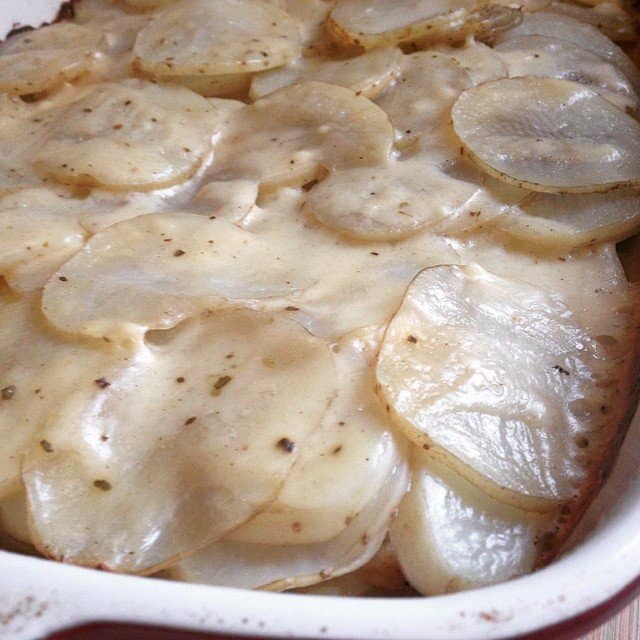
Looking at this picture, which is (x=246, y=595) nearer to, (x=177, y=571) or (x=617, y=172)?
(x=177, y=571)

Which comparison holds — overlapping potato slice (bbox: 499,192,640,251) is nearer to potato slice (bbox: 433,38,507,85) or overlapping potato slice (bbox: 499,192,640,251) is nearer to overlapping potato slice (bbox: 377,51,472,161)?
overlapping potato slice (bbox: 377,51,472,161)

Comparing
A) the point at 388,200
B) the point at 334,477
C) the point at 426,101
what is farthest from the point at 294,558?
the point at 426,101

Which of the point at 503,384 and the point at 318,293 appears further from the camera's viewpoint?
the point at 318,293

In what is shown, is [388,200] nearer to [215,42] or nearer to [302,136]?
[302,136]

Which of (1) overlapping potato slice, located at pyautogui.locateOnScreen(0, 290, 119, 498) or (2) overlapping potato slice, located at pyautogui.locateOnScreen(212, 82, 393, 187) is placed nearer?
(1) overlapping potato slice, located at pyautogui.locateOnScreen(0, 290, 119, 498)

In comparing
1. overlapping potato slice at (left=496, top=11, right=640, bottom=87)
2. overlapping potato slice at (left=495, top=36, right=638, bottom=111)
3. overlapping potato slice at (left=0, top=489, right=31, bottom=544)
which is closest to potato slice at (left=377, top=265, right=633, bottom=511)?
overlapping potato slice at (left=0, top=489, right=31, bottom=544)

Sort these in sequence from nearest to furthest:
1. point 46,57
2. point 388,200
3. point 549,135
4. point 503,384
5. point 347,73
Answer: point 503,384 → point 388,200 → point 549,135 → point 347,73 → point 46,57

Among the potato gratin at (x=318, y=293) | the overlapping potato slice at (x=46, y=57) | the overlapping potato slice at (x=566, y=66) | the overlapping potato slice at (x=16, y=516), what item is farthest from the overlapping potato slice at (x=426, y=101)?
the overlapping potato slice at (x=16, y=516)
